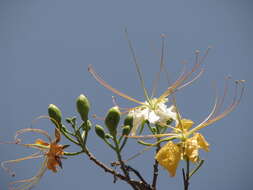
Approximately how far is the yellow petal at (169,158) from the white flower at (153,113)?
153mm

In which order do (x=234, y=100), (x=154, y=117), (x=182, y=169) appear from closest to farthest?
(x=182, y=169) → (x=234, y=100) → (x=154, y=117)

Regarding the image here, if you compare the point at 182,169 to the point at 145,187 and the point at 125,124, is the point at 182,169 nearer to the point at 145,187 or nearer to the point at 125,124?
the point at 145,187

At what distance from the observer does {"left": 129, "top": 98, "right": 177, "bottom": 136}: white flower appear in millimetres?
1320

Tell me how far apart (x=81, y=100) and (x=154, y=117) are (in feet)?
1.08

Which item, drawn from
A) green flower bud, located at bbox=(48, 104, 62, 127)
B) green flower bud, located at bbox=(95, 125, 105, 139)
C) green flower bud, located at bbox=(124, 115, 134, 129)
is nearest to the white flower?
green flower bud, located at bbox=(124, 115, 134, 129)

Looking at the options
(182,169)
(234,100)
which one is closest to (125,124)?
(182,169)

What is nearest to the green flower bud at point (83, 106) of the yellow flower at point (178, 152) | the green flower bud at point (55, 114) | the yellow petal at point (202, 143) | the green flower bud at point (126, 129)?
the green flower bud at point (55, 114)

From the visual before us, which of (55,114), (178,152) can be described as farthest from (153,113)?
(55,114)

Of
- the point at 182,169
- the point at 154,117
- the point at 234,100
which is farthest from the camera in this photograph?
the point at 154,117

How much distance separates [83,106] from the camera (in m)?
1.38

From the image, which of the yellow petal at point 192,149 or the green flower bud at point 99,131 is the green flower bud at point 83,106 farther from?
the yellow petal at point 192,149

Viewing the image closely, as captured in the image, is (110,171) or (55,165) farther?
(55,165)

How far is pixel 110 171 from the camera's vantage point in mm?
1095

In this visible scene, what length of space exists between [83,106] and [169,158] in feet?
1.47
